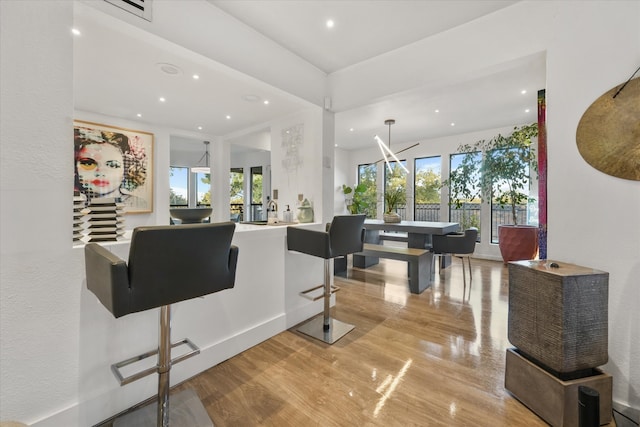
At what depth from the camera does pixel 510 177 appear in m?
5.37

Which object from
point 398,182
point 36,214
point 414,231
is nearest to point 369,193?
point 398,182

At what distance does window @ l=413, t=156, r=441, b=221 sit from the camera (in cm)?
696

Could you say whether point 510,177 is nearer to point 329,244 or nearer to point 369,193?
point 369,193

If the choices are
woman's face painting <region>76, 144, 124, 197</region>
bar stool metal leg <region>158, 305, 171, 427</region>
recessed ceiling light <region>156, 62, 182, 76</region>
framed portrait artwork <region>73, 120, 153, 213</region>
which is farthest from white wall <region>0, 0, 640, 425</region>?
woman's face painting <region>76, 144, 124, 197</region>

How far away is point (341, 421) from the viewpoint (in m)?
1.56

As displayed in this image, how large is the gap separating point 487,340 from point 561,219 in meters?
1.31

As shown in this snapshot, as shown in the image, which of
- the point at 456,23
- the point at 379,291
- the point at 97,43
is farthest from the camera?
the point at 379,291

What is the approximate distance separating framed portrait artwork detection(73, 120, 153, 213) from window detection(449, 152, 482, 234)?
251 inches

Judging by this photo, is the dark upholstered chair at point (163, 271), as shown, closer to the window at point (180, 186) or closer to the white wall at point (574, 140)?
the white wall at point (574, 140)

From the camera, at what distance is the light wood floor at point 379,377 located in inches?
63.1

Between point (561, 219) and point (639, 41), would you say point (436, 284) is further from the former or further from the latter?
point (639, 41)

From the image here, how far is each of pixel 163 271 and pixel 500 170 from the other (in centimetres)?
624

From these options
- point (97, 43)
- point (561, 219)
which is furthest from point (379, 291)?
point (97, 43)

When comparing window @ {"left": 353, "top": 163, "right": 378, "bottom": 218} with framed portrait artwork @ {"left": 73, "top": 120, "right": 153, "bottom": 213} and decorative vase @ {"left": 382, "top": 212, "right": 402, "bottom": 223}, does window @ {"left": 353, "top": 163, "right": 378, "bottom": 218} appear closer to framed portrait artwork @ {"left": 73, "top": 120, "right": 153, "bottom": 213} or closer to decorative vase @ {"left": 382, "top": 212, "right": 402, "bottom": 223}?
decorative vase @ {"left": 382, "top": 212, "right": 402, "bottom": 223}
